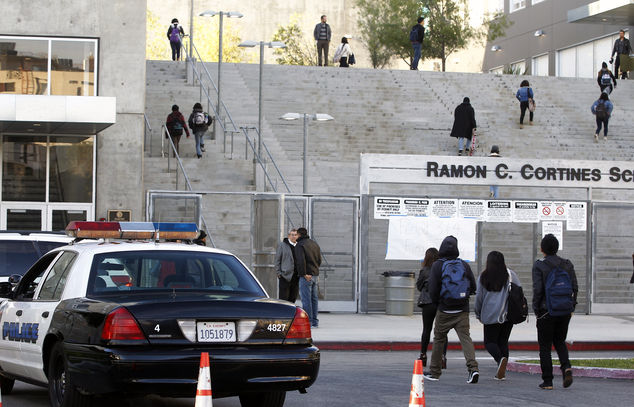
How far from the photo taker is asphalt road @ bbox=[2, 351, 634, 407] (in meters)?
7.98

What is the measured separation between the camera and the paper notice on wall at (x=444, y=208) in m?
18.4

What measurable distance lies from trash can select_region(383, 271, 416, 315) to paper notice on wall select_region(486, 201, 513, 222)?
2.37 metres

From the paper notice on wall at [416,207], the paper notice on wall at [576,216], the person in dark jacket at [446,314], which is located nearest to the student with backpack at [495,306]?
the person in dark jacket at [446,314]

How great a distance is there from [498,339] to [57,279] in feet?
18.2

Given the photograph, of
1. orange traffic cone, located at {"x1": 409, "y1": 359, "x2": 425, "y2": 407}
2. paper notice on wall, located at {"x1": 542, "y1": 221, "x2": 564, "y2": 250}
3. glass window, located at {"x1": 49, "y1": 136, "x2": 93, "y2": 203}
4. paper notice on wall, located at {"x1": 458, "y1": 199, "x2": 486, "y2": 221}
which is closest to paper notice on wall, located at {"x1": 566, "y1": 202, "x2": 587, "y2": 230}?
paper notice on wall, located at {"x1": 542, "y1": 221, "x2": 564, "y2": 250}

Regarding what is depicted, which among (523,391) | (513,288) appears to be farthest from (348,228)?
(523,391)

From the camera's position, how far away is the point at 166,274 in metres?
6.79

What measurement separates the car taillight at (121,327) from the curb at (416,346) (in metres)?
7.28

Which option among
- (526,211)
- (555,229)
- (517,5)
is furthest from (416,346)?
(517,5)

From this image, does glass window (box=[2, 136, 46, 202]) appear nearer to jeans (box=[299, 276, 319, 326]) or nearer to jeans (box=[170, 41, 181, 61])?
jeans (box=[299, 276, 319, 326])

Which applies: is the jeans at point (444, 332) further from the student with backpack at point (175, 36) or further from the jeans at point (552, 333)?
the student with backpack at point (175, 36)

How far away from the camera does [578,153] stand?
29.8 meters

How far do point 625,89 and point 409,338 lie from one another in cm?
2711

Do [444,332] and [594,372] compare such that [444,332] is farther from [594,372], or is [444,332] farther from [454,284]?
[594,372]
